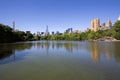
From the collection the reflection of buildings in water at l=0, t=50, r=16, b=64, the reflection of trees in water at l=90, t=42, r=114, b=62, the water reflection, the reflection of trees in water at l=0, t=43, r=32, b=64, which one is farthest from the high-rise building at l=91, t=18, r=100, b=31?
the reflection of buildings in water at l=0, t=50, r=16, b=64

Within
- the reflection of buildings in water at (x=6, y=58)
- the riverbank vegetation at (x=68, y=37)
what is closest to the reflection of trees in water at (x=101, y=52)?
the reflection of buildings in water at (x=6, y=58)

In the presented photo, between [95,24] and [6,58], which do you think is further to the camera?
[95,24]

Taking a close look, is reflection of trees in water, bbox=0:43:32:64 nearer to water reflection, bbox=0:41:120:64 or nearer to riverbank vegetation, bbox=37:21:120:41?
water reflection, bbox=0:41:120:64

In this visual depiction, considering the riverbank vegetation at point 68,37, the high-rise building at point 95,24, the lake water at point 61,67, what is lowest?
the lake water at point 61,67

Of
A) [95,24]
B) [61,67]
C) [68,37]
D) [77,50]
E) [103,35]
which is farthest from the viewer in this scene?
[95,24]

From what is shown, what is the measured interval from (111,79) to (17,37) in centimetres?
8268

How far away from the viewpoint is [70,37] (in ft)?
443

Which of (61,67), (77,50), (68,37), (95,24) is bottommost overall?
(61,67)

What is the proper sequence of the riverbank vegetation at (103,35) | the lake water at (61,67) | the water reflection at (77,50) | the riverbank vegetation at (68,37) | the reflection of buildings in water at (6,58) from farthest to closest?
the riverbank vegetation at (103,35) < the riverbank vegetation at (68,37) < the water reflection at (77,50) < the reflection of buildings in water at (6,58) < the lake water at (61,67)

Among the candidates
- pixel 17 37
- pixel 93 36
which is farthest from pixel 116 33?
pixel 17 37

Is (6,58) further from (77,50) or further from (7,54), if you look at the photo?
(77,50)

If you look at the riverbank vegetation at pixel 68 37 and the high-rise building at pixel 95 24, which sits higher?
the high-rise building at pixel 95 24

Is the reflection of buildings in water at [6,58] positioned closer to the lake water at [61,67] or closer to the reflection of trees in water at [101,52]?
the lake water at [61,67]

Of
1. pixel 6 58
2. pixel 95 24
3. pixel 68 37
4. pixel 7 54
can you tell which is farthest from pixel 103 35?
pixel 6 58
